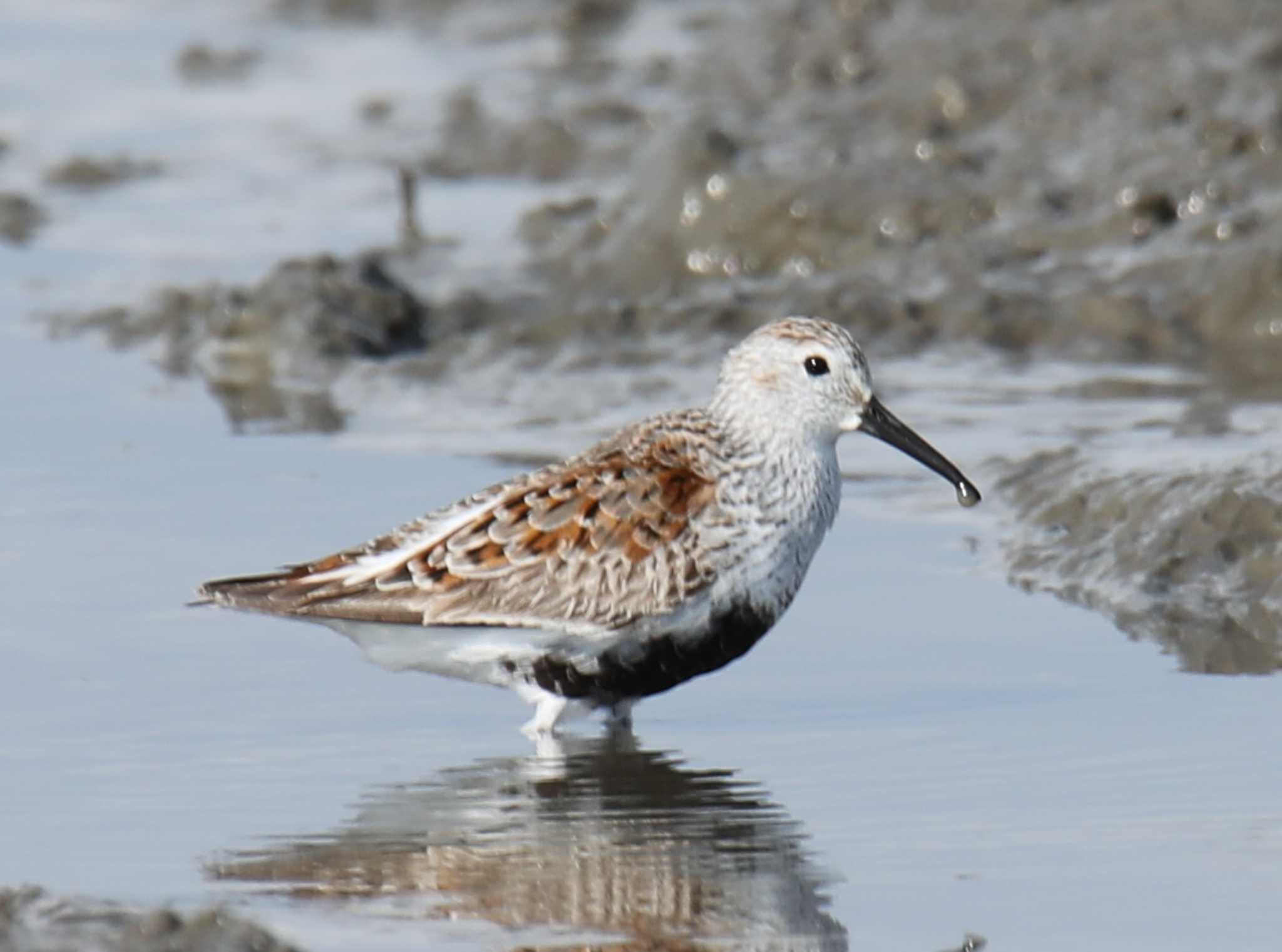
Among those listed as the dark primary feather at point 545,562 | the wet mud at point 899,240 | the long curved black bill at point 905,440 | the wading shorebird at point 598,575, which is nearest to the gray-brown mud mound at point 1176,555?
the wet mud at point 899,240

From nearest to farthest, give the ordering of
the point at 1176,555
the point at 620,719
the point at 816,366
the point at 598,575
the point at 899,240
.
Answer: the point at 598,575, the point at 620,719, the point at 816,366, the point at 1176,555, the point at 899,240

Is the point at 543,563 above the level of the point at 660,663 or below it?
above

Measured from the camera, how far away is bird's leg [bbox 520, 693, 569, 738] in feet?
24.1

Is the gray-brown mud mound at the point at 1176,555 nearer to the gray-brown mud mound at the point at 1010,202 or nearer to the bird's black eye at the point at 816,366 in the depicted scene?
the bird's black eye at the point at 816,366

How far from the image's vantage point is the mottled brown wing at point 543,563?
288 inches

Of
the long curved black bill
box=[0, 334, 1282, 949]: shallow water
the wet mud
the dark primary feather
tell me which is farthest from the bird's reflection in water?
the wet mud

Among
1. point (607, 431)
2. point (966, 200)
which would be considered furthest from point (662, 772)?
point (966, 200)

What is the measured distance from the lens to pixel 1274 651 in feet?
25.5

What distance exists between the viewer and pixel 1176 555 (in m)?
8.46

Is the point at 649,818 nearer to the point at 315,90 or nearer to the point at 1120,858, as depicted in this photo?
the point at 1120,858

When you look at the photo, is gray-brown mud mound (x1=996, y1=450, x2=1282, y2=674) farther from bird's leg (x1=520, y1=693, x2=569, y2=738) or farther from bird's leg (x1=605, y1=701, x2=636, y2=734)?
bird's leg (x1=520, y1=693, x2=569, y2=738)

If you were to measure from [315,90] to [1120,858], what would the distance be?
38.2 feet

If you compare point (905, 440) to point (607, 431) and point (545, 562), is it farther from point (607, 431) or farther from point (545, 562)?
point (607, 431)

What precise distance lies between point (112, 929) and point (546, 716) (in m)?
2.20
